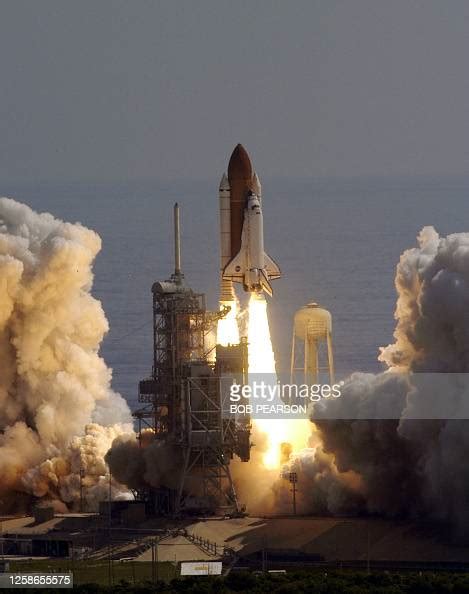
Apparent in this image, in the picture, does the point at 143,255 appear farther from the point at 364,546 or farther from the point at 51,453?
the point at 364,546

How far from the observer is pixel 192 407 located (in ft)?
217

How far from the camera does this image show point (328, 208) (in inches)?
6211

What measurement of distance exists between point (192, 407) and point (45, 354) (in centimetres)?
906

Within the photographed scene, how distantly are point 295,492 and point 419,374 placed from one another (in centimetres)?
475

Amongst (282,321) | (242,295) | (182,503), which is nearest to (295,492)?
(182,503)

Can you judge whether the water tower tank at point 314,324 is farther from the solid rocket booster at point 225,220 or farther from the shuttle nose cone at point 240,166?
the shuttle nose cone at point 240,166

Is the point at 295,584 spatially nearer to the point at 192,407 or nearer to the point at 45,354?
the point at 192,407

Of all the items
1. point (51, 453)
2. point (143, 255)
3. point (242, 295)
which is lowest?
point (51, 453)

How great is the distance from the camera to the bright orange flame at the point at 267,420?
67969 mm

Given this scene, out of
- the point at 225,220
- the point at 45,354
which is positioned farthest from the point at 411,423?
the point at 45,354

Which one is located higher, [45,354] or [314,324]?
[45,354]

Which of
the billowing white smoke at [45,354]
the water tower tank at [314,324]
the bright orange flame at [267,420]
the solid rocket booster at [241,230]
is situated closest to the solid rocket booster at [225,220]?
the solid rocket booster at [241,230]

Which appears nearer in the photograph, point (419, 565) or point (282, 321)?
point (419, 565)

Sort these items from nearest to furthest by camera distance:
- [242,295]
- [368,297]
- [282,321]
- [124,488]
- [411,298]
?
[411,298] < [124,488] < [242,295] < [282,321] < [368,297]
